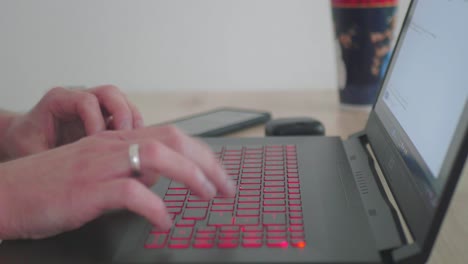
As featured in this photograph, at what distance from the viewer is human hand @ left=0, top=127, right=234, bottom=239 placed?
49 cm

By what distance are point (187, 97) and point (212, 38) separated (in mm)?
251

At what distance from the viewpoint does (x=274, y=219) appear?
523mm

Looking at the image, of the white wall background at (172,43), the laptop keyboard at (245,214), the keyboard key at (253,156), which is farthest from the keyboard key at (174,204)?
the white wall background at (172,43)

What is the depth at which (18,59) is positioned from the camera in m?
1.62

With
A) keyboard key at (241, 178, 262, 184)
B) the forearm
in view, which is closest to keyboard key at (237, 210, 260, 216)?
keyboard key at (241, 178, 262, 184)

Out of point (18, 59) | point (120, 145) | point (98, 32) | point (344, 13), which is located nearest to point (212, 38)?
point (98, 32)

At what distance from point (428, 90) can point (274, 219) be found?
245 mm

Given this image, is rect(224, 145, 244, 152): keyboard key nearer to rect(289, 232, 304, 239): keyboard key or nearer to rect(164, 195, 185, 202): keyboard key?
rect(164, 195, 185, 202): keyboard key

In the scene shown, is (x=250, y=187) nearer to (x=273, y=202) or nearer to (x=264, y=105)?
(x=273, y=202)

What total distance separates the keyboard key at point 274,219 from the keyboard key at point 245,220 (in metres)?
0.01

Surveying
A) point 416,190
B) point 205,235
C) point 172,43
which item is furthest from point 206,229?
point 172,43

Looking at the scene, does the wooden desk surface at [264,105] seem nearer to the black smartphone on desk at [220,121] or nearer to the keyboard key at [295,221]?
the black smartphone on desk at [220,121]

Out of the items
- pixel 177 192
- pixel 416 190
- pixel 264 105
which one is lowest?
pixel 264 105

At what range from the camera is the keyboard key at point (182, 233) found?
0.49 m
